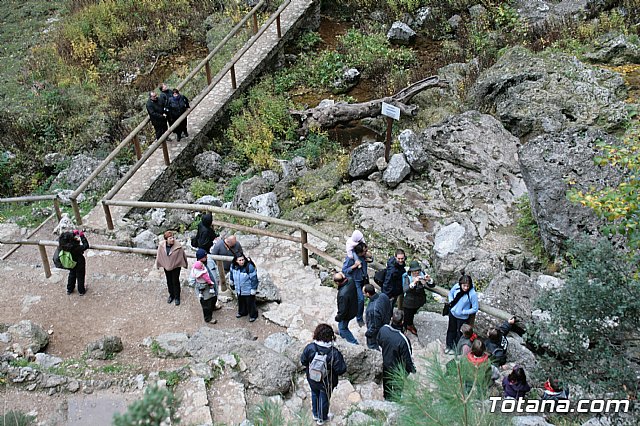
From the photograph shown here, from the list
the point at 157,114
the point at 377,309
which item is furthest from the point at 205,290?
the point at 157,114

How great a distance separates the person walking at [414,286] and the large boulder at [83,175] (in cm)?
789

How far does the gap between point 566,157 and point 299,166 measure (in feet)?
18.6

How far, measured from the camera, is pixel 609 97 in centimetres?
1128

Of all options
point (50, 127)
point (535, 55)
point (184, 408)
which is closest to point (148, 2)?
point (50, 127)

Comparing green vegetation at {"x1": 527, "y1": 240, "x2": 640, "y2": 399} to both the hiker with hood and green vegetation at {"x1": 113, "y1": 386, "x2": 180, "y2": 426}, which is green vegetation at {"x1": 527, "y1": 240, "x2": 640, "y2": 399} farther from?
the hiker with hood

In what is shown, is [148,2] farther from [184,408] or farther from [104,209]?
[184,408]

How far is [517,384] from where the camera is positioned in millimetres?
6273

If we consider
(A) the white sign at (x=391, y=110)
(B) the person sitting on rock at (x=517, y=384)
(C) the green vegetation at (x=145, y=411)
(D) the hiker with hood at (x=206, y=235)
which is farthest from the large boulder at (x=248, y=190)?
(C) the green vegetation at (x=145, y=411)

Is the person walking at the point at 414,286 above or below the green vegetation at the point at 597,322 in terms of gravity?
below

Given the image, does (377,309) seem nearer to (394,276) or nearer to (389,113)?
(394,276)

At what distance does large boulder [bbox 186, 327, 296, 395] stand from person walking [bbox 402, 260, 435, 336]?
5.85ft

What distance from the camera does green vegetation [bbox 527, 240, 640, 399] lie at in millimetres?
5102

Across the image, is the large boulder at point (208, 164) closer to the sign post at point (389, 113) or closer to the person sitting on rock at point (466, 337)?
the sign post at point (389, 113)

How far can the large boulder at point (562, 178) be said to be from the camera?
29.5ft
